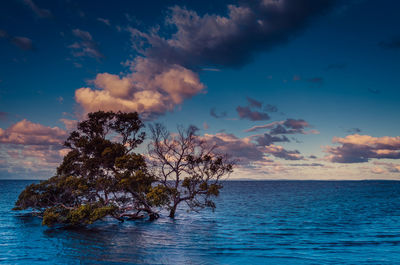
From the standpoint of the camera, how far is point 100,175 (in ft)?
122

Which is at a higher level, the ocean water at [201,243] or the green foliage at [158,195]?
the green foliage at [158,195]

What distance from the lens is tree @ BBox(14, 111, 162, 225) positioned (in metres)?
33.4

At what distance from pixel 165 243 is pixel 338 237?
18.6 metres

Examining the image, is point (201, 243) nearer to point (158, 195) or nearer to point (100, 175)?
point (158, 195)

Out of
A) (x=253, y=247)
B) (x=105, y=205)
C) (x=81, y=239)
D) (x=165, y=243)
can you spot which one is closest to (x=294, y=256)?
(x=253, y=247)

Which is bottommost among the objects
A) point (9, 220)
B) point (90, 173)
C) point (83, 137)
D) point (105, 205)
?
point (9, 220)

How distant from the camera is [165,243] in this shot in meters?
25.3

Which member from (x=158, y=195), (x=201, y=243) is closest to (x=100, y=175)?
(x=158, y=195)

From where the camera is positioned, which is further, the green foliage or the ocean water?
the green foliage

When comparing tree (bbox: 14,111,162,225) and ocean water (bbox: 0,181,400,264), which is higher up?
tree (bbox: 14,111,162,225)

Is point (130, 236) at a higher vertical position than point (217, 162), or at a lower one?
lower

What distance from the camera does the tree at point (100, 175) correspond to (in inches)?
1315

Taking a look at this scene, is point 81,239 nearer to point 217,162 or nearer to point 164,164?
point 164,164

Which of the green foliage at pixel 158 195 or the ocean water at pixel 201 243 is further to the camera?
the green foliage at pixel 158 195
